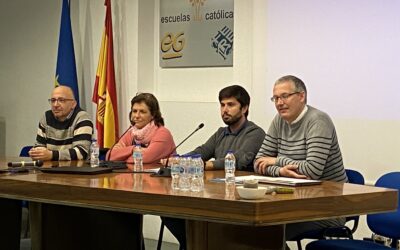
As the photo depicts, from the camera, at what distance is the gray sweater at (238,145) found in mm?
4445

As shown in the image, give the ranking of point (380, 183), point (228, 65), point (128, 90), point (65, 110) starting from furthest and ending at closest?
1. point (128, 90)
2. point (228, 65)
3. point (65, 110)
4. point (380, 183)

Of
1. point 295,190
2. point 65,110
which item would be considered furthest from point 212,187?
point 65,110

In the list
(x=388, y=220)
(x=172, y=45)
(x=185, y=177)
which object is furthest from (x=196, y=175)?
(x=172, y=45)

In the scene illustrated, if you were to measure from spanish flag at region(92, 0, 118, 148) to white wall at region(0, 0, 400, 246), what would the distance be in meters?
0.13

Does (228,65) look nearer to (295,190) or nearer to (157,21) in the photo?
(157,21)

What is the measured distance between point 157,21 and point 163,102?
810 mm

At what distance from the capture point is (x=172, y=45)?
22.2 ft

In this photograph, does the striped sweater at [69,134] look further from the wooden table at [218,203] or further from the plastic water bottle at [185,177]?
the plastic water bottle at [185,177]

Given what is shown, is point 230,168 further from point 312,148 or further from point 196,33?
point 196,33

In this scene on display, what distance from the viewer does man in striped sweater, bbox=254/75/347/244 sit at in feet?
12.7

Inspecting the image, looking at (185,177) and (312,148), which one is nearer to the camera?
(185,177)

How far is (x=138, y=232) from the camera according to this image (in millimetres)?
4453

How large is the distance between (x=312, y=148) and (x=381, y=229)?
600 millimetres

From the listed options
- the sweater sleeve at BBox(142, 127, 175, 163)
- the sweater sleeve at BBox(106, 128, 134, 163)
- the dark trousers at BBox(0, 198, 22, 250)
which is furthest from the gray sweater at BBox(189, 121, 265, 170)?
the dark trousers at BBox(0, 198, 22, 250)
